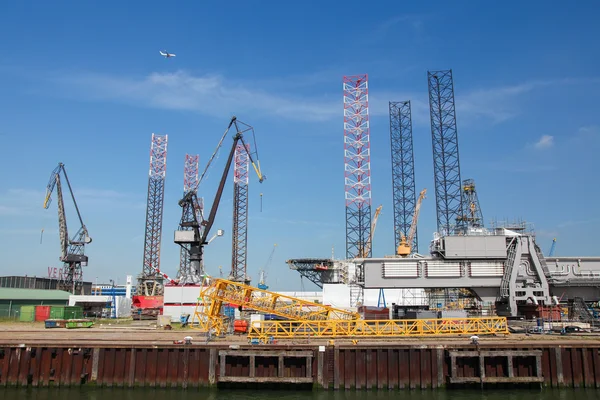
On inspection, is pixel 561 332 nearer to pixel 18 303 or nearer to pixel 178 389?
pixel 178 389

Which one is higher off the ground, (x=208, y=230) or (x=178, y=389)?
(x=208, y=230)

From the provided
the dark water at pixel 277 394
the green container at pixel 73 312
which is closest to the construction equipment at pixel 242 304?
the dark water at pixel 277 394

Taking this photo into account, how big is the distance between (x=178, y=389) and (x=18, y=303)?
68248mm

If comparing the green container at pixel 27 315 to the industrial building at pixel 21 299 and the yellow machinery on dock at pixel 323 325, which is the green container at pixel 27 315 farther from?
the yellow machinery on dock at pixel 323 325

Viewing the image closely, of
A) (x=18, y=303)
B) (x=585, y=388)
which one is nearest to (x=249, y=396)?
(x=585, y=388)

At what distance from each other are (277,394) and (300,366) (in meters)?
2.45

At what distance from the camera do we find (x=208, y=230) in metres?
80.9

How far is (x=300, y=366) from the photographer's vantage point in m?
32.1

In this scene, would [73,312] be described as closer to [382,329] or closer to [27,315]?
[27,315]

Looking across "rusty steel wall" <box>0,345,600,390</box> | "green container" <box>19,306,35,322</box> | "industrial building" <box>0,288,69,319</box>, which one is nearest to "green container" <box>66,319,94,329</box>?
"green container" <box>19,306,35,322</box>

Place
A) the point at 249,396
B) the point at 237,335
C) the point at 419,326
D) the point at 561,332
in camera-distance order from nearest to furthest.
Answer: the point at 249,396
the point at 419,326
the point at 561,332
the point at 237,335

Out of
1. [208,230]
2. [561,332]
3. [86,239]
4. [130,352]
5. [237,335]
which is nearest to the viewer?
[130,352]

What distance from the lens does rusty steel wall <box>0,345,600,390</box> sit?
31.5 meters

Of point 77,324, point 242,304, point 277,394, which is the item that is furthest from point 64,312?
point 277,394
